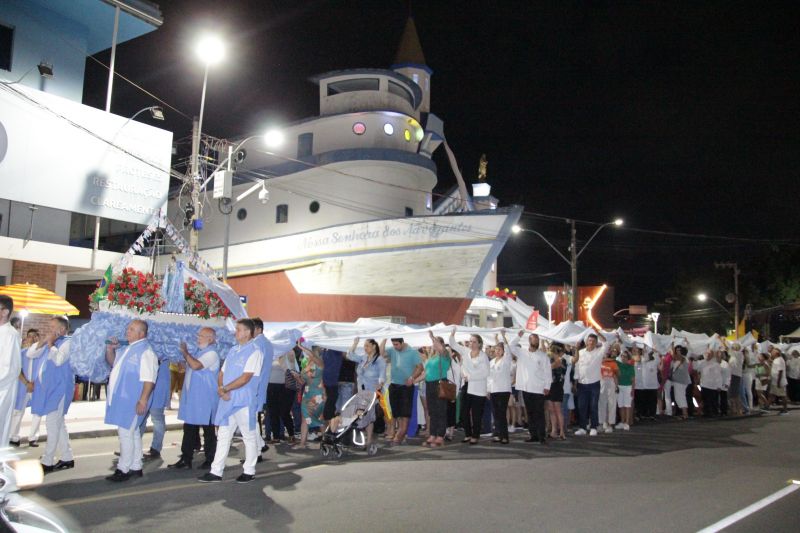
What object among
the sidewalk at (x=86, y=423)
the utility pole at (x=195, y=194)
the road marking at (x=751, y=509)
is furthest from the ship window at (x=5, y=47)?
the road marking at (x=751, y=509)

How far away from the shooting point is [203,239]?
31359mm

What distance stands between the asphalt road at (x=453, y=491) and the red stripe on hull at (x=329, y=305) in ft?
41.0

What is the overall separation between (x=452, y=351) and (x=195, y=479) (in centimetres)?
633

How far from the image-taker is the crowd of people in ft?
24.8

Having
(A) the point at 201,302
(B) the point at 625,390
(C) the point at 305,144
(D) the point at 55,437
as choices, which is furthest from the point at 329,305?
(D) the point at 55,437

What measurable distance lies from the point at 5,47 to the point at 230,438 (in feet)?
59.4

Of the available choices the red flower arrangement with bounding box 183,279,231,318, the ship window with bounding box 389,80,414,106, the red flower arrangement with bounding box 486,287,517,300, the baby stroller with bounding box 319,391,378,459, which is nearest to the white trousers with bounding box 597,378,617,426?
the baby stroller with bounding box 319,391,378,459

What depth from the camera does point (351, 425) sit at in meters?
9.96

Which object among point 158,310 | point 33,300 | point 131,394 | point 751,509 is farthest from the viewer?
point 33,300

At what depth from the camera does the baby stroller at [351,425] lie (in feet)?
31.9

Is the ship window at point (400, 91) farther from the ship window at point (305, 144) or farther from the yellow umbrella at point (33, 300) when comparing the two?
the yellow umbrella at point (33, 300)

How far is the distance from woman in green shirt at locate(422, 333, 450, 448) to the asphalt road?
0.52 metres

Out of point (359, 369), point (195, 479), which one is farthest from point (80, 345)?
point (359, 369)

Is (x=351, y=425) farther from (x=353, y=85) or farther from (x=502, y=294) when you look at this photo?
(x=353, y=85)
